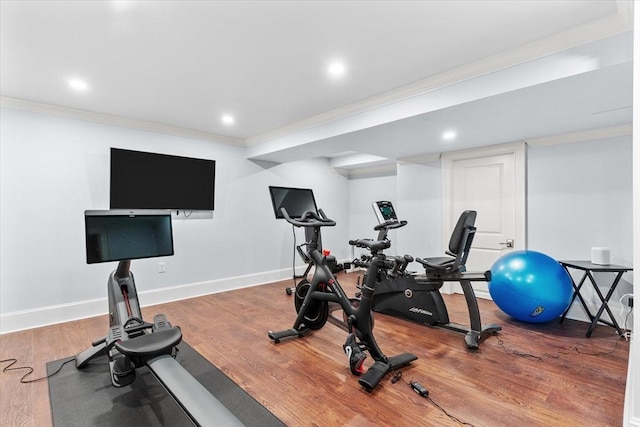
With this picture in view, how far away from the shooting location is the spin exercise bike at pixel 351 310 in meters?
2.20

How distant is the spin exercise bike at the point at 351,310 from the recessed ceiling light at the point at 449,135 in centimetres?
187

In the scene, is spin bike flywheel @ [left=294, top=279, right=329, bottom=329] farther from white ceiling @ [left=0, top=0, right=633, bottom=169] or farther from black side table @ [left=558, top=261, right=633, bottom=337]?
black side table @ [left=558, top=261, right=633, bottom=337]

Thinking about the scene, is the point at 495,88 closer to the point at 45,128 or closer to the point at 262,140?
the point at 262,140

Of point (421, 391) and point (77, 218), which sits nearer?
point (421, 391)

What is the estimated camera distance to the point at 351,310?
2.36m

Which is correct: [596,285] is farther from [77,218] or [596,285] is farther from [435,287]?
[77,218]

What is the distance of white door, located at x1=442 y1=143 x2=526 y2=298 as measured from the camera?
3967 millimetres

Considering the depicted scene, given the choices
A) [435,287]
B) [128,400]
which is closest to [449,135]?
[435,287]

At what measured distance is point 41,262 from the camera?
11.0 feet

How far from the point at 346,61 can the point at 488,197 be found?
118 inches

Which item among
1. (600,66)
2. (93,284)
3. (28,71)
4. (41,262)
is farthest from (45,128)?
(600,66)

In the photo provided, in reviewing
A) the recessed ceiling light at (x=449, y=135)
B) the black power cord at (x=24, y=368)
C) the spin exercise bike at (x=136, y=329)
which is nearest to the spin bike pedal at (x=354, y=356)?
the spin exercise bike at (x=136, y=329)

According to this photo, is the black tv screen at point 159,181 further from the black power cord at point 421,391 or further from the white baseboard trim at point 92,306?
the black power cord at point 421,391

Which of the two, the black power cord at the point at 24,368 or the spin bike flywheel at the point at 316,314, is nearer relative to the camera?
the black power cord at the point at 24,368
